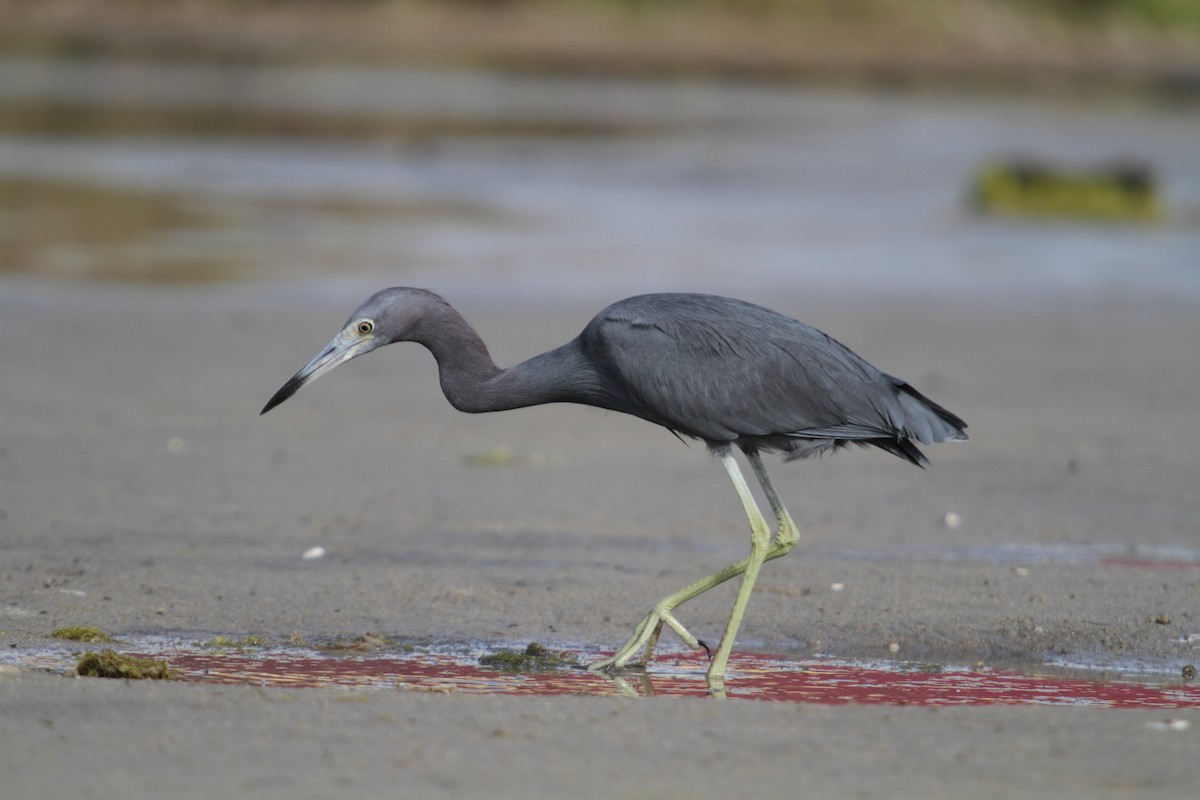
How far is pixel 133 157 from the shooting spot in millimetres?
26875

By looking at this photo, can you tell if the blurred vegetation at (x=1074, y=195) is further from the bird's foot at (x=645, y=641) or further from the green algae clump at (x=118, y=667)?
the green algae clump at (x=118, y=667)

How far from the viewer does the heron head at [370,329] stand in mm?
7113

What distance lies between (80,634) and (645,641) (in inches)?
83.1

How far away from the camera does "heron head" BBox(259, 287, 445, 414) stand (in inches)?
280

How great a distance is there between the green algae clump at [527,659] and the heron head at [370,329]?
126cm

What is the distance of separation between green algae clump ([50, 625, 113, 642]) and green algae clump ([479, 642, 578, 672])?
1.43m

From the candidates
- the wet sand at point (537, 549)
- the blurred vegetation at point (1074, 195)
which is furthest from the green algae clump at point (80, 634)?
the blurred vegetation at point (1074, 195)

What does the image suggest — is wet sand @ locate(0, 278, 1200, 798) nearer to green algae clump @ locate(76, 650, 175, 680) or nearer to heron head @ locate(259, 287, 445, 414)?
green algae clump @ locate(76, 650, 175, 680)

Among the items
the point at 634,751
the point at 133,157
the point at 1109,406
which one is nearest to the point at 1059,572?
the point at 634,751

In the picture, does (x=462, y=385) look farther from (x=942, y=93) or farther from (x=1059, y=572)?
(x=942, y=93)

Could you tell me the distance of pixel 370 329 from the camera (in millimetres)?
7199

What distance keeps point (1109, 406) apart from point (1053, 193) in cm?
1022

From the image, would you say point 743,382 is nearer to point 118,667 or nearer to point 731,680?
point 731,680

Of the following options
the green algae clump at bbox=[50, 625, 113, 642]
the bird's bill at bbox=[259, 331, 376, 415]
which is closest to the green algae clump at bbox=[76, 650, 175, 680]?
the green algae clump at bbox=[50, 625, 113, 642]
